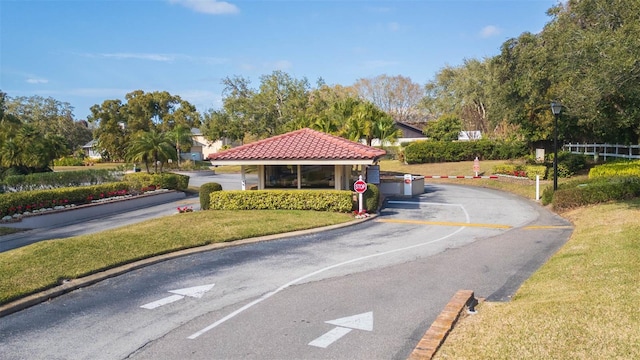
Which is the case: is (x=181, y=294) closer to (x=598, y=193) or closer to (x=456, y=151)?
(x=598, y=193)

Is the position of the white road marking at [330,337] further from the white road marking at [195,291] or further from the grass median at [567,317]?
the white road marking at [195,291]

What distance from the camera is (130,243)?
12969mm

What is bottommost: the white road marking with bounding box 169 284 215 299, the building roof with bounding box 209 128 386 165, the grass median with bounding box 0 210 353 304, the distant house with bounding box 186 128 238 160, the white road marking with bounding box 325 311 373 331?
the white road marking with bounding box 169 284 215 299

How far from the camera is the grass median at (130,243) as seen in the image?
10020 millimetres

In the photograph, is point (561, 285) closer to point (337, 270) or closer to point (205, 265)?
point (337, 270)

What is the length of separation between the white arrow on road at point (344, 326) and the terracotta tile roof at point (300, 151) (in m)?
12.2

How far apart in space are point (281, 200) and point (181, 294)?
10562 millimetres

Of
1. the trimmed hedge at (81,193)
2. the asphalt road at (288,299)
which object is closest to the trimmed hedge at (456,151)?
the trimmed hedge at (81,193)

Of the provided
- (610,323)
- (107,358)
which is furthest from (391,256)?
(107,358)

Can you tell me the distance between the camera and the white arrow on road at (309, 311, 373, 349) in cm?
685

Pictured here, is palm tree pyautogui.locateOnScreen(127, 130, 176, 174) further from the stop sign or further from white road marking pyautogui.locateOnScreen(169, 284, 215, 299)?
white road marking pyautogui.locateOnScreen(169, 284, 215, 299)

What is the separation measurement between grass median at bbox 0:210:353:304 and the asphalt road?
783 millimetres

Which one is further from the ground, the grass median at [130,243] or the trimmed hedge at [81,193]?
the trimmed hedge at [81,193]

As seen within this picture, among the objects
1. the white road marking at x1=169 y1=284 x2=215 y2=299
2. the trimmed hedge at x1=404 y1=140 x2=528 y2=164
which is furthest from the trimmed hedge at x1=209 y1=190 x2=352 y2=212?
the trimmed hedge at x1=404 y1=140 x2=528 y2=164
